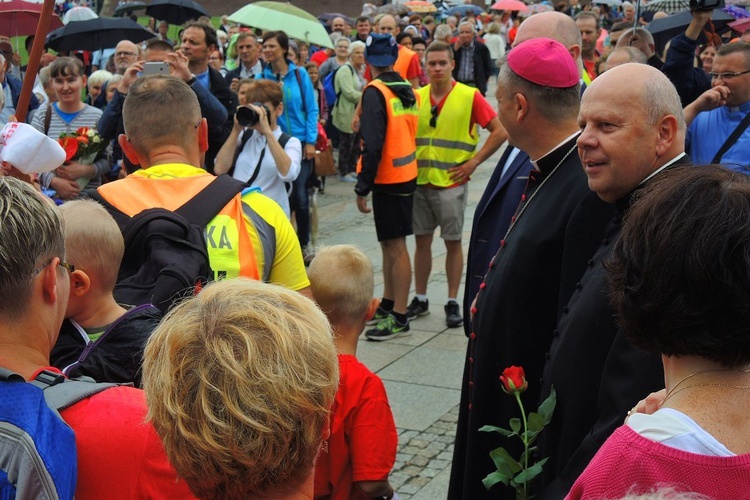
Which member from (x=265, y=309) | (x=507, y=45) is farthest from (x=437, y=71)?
(x=507, y=45)

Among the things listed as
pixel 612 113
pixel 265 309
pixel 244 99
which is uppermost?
pixel 612 113

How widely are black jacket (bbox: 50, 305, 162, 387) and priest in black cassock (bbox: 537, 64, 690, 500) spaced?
A: 1.17 meters

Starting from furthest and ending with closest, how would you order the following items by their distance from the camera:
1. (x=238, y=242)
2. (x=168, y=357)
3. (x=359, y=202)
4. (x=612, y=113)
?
(x=359, y=202), (x=238, y=242), (x=612, y=113), (x=168, y=357)

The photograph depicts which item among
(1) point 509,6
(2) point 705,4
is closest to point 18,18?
(2) point 705,4

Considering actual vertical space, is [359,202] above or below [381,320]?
above

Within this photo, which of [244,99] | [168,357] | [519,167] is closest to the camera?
[168,357]

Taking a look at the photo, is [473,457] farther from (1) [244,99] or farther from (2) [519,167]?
(1) [244,99]

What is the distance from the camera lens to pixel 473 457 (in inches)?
131

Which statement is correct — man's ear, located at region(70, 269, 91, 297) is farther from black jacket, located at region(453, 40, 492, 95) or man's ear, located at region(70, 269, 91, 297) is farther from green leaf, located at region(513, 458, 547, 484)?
black jacket, located at region(453, 40, 492, 95)

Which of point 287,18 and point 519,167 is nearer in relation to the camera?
point 519,167

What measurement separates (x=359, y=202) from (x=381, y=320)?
47.3 inches

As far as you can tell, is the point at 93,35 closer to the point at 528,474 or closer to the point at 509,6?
the point at 528,474

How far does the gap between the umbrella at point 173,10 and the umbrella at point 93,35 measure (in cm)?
258

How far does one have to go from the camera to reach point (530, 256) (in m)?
3.26
